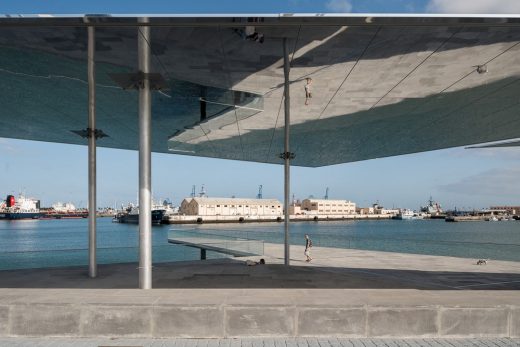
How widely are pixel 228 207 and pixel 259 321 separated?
479 feet

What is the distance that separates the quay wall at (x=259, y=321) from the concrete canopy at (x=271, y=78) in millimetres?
4941

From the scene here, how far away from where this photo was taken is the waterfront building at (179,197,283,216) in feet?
486

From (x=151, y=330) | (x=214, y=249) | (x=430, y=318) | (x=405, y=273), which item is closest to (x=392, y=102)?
(x=405, y=273)

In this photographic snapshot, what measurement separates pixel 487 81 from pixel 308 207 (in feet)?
604

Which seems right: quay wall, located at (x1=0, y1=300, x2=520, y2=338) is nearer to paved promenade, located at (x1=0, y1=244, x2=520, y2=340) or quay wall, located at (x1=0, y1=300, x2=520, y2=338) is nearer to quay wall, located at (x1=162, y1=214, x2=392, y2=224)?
paved promenade, located at (x1=0, y1=244, x2=520, y2=340)

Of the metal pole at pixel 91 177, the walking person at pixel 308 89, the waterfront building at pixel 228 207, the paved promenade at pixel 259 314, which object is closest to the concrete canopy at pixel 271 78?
the walking person at pixel 308 89

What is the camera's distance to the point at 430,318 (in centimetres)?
727

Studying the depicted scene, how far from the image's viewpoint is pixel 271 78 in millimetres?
14242

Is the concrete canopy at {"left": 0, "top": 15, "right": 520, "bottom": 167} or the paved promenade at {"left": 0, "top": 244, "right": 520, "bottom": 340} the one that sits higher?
the concrete canopy at {"left": 0, "top": 15, "right": 520, "bottom": 167}

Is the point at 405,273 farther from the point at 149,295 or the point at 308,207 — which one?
the point at 308,207

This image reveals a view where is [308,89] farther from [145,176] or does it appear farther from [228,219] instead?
[228,219]

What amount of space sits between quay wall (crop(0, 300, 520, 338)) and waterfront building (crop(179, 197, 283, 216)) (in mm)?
139841

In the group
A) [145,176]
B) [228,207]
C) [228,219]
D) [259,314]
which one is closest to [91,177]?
[145,176]

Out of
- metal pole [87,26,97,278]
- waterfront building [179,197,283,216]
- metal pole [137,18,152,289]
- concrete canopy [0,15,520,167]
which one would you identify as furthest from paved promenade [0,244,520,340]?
waterfront building [179,197,283,216]
